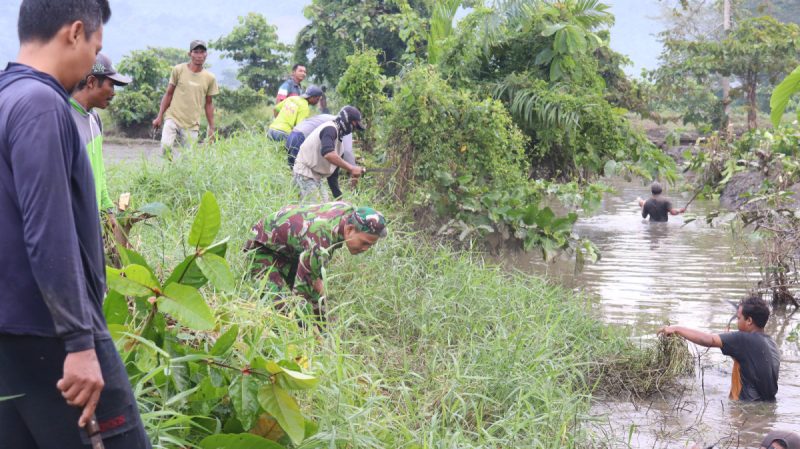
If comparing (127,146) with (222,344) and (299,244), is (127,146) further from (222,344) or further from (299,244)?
(222,344)

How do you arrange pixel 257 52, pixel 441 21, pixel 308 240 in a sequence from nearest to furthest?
pixel 308 240, pixel 441 21, pixel 257 52

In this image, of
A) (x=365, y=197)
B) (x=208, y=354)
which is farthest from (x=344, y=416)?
(x=365, y=197)

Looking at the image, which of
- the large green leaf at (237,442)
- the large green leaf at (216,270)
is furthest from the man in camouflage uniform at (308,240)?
the large green leaf at (237,442)

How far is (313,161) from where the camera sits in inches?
344

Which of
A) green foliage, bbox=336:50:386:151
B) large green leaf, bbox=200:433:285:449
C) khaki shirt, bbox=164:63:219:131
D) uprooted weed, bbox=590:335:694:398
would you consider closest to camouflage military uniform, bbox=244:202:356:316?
large green leaf, bbox=200:433:285:449

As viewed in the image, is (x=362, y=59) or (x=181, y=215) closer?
(x=181, y=215)

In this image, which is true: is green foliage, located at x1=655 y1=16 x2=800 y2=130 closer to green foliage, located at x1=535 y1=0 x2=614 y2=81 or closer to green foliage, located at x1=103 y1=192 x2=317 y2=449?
green foliage, located at x1=535 y1=0 x2=614 y2=81

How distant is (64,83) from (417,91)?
21.7 feet

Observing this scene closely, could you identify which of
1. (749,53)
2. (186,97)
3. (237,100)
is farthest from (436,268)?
(749,53)

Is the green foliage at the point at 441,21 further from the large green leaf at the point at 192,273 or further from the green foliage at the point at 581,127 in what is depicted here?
the large green leaf at the point at 192,273

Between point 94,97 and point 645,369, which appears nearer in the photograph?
point 94,97

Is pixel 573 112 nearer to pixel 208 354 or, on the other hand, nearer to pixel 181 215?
pixel 181 215

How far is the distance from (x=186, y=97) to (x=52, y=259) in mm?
8125

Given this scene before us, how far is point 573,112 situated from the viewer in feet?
31.4
